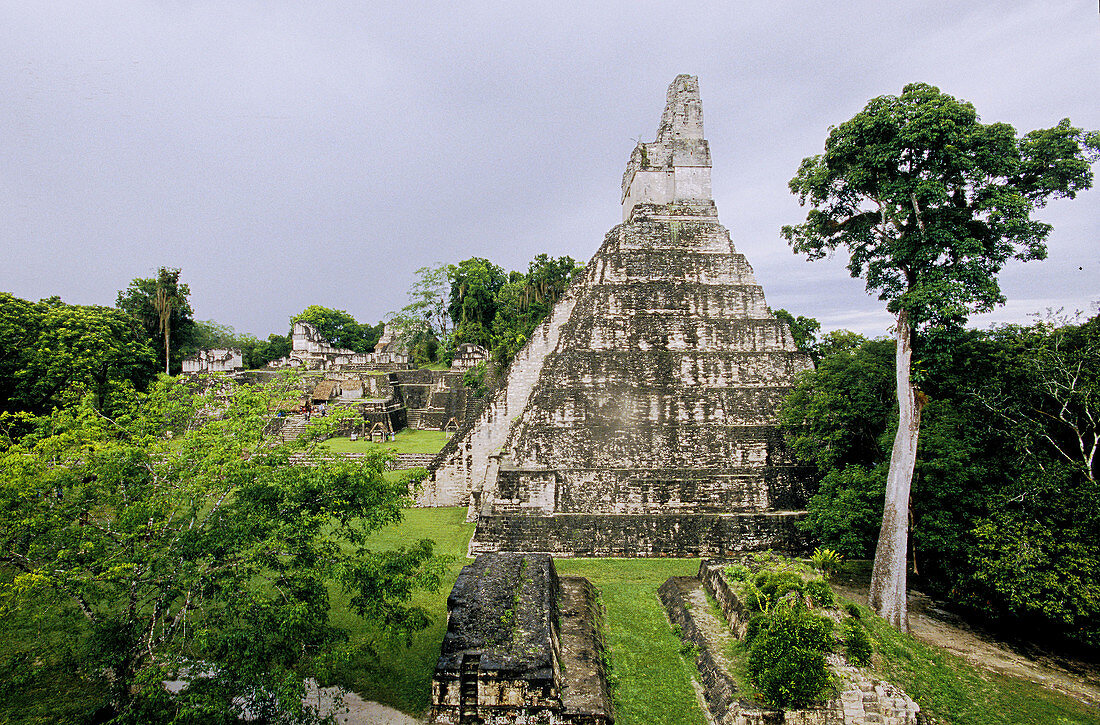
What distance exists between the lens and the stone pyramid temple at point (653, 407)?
1185 cm

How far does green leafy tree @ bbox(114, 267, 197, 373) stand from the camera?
3612 centimetres

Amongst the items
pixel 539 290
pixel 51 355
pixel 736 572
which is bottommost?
pixel 736 572

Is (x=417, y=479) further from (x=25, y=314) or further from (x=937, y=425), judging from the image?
(x=25, y=314)

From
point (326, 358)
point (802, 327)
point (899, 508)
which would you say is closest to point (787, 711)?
point (899, 508)

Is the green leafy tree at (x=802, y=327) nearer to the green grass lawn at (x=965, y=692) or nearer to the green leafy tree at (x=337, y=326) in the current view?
the green grass lawn at (x=965, y=692)

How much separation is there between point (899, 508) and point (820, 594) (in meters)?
2.86

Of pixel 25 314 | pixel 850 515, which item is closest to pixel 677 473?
pixel 850 515

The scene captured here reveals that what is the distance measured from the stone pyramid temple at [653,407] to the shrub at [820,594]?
4512mm

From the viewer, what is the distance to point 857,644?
673 centimetres

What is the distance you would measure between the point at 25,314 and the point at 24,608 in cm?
1825

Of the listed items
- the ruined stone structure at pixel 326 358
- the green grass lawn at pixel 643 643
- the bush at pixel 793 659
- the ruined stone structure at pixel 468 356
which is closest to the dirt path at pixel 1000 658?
the bush at pixel 793 659

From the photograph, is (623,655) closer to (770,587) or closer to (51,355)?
(770,587)

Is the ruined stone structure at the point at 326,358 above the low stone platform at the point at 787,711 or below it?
above

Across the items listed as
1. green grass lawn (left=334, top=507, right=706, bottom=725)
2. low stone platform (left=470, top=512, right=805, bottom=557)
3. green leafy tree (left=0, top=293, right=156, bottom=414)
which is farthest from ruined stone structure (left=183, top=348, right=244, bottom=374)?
green grass lawn (left=334, top=507, right=706, bottom=725)
